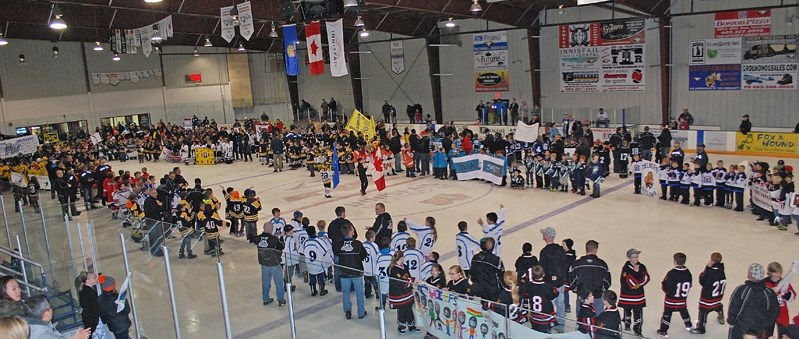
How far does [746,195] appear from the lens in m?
17.2

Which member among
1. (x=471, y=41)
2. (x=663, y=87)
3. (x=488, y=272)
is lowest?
(x=488, y=272)

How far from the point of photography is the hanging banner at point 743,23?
24188 mm

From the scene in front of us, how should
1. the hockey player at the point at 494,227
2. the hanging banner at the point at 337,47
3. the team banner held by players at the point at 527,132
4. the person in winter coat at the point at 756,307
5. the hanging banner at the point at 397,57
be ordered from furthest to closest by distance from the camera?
the hanging banner at the point at 397,57, the team banner held by players at the point at 527,132, the hanging banner at the point at 337,47, the hockey player at the point at 494,227, the person in winter coat at the point at 756,307

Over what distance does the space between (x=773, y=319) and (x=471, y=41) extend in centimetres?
2805

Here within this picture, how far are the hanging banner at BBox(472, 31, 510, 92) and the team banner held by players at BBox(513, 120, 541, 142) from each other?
1041cm

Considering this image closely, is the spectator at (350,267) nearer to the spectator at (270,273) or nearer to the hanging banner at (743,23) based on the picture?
the spectator at (270,273)

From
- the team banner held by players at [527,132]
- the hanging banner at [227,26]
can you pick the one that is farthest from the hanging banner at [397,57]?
the hanging banner at [227,26]

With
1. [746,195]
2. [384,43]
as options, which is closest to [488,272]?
[746,195]

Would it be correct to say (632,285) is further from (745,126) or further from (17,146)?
(17,146)

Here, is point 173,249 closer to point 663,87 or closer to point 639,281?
point 639,281

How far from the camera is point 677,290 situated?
8.55 metres

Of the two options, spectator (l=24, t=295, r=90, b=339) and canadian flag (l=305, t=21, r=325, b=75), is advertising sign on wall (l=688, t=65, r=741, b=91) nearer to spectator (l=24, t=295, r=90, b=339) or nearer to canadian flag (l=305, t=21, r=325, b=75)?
canadian flag (l=305, t=21, r=325, b=75)

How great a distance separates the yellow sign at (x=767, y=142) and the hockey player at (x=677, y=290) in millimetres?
17193

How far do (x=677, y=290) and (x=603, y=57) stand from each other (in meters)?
22.2
